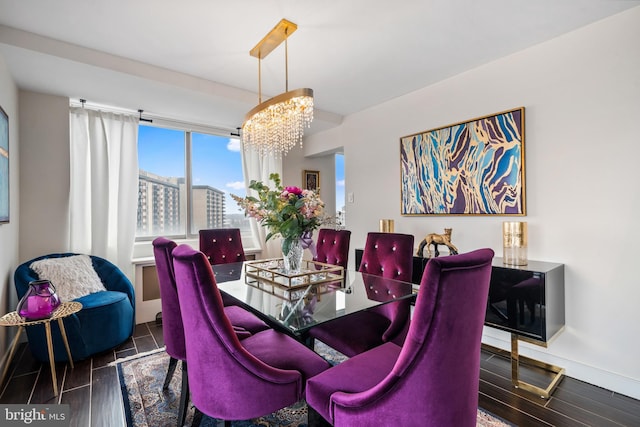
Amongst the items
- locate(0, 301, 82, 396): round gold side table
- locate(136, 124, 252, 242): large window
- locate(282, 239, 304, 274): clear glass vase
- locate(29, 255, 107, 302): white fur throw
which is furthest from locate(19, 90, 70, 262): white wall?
locate(282, 239, 304, 274): clear glass vase

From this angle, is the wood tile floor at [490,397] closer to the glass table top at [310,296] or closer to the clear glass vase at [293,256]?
the glass table top at [310,296]

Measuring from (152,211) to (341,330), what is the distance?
9.64 feet

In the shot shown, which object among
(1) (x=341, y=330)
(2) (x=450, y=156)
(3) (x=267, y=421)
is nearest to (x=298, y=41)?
(2) (x=450, y=156)

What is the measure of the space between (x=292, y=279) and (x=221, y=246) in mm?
1331

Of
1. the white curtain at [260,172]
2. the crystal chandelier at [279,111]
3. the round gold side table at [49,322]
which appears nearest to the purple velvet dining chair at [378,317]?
the crystal chandelier at [279,111]

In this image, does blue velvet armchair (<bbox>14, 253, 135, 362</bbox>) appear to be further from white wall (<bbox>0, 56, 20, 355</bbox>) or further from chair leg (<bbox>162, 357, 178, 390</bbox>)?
chair leg (<bbox>162, 357, 178, 390</bbox>)

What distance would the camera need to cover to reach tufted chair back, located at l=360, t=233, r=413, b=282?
2.21 meters

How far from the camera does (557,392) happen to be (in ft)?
6.63

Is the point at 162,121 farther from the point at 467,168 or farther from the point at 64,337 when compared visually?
the point at 467,168

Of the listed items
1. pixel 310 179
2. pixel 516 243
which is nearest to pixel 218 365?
pixel 516 243

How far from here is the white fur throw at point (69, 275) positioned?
8.39ft

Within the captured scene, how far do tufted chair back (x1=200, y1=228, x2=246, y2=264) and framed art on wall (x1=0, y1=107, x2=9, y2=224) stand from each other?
1.40 m

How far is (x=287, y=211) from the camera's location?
194cm

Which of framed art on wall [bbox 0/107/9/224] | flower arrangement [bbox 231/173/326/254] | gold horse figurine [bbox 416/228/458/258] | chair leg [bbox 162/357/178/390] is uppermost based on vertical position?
framed art on wall [bbox 0/107/9/224]
